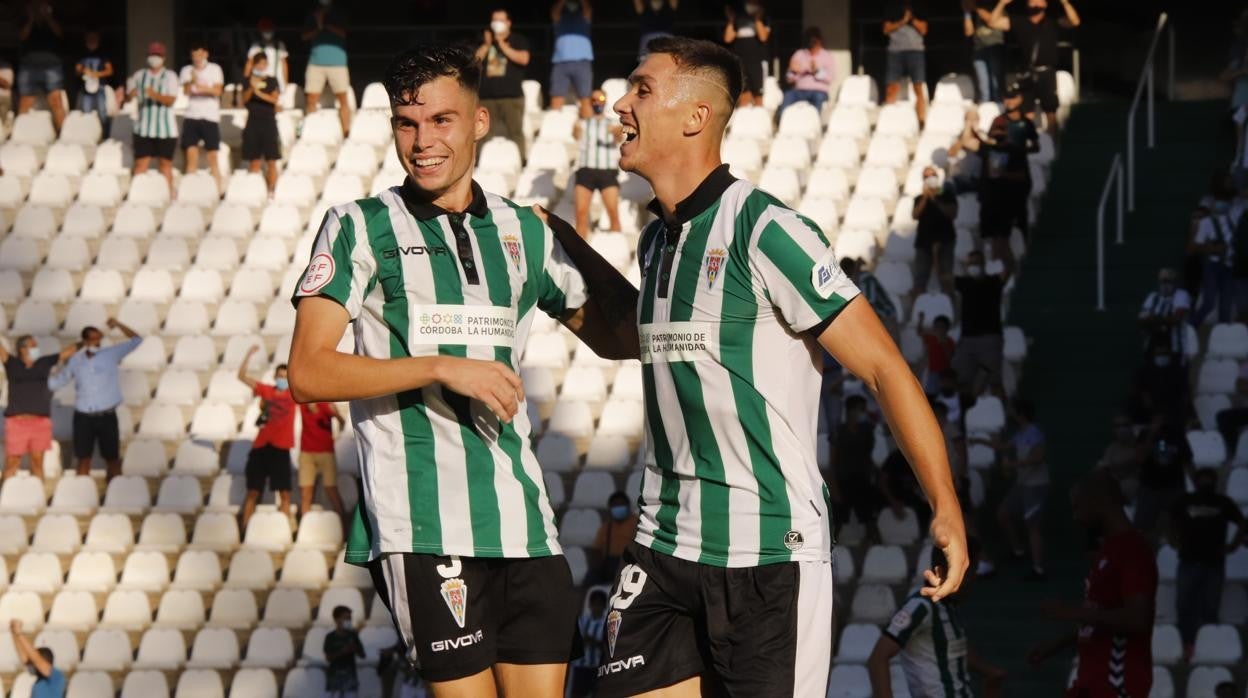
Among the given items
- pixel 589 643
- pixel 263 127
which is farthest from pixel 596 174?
pixel 589 643

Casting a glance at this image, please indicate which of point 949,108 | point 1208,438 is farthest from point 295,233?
point 1208,438

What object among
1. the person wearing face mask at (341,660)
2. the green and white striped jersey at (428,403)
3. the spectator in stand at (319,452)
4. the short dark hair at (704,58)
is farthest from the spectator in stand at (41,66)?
the short dark hair at (704,58)

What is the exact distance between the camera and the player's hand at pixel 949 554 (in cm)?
460

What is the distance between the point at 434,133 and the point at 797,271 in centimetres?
103

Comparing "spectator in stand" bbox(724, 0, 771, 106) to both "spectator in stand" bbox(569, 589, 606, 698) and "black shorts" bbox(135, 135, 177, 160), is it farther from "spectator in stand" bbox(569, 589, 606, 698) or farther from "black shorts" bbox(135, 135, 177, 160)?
"spectator in stand" bbox(569, 589, 606, 698)

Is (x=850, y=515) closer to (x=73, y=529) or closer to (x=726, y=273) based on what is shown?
(x=73, y=529)

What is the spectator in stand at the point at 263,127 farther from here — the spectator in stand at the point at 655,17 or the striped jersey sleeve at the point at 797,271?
the striped jersey sleeve at the point at 797,271

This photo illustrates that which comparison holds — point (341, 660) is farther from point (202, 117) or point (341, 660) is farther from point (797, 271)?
point (797, 271)

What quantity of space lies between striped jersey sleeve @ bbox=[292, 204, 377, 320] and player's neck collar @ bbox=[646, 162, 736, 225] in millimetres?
740

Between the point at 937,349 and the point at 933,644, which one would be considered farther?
the point at 937,349

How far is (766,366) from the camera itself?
16.1ft

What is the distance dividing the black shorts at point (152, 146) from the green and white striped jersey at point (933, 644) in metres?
11.7

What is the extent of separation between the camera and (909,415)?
4695 millimetres

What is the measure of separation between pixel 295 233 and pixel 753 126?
13.8 ft
